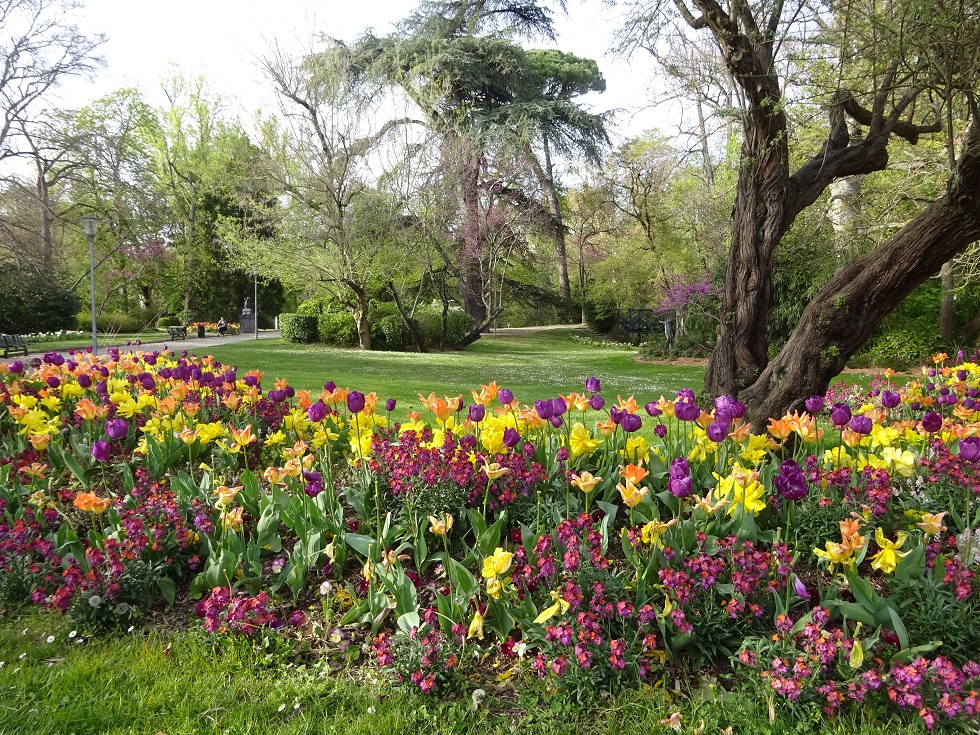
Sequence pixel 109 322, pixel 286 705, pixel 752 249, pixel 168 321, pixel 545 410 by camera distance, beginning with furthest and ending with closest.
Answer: pixel 168 321 < pixel 109 322 < pixel 752 249 < pixel 545 410 < pixel 286 705

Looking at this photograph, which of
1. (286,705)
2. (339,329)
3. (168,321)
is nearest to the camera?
(286,705)

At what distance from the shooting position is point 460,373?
1304cm

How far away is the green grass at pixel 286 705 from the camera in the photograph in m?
2.10

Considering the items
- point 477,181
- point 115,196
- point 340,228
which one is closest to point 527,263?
point 477,181

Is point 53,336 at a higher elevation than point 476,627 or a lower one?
higher

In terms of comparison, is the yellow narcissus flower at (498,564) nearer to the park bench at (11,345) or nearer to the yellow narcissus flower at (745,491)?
the yellow narcissus flower at (745,491)

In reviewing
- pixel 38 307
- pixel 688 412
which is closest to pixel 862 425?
pixel 688 412

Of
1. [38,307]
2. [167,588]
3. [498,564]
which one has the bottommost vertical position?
[167,588]

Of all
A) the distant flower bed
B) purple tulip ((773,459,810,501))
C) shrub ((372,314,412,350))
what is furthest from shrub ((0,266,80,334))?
purple tulip ((773,459,810,501))

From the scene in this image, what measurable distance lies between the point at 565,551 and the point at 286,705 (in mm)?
1141

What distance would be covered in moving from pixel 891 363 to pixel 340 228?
13837 millimetres

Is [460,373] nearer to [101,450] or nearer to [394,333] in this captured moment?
[394,333]

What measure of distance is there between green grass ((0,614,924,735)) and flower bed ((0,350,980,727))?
0.24ft

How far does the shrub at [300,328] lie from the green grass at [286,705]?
20.3m
